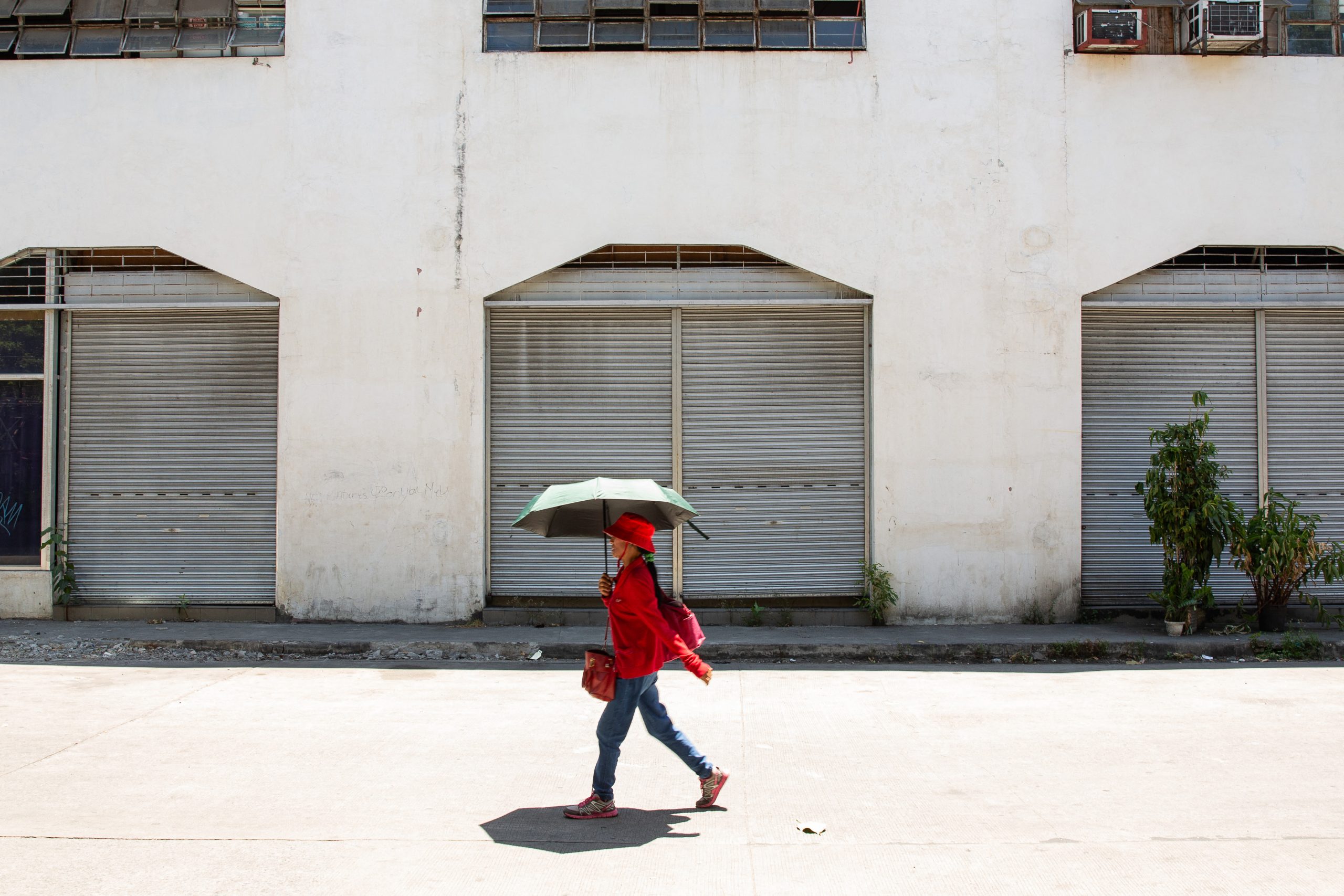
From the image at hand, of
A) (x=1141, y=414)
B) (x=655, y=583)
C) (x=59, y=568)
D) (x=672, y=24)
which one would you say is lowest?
(x=59, y=568)

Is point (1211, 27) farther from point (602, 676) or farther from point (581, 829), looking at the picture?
point (581, 829)

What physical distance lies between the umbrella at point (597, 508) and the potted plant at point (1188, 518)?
21.7 ft

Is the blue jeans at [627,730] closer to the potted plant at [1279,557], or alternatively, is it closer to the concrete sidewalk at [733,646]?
the concrete sidewalk at [733,646]

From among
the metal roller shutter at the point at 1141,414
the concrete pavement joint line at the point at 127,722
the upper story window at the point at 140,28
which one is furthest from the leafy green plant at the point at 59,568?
the metal roller shutter at the point at 1141,414

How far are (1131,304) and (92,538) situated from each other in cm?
1113

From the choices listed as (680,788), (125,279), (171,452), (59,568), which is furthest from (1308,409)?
(59,568)

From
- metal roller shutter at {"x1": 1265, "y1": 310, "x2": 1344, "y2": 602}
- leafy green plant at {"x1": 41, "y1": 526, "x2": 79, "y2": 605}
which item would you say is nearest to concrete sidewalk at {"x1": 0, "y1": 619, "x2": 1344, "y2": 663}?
leafy green plant at {"x1": 41, "y1": 526, "x2": 79, "y2": 605}

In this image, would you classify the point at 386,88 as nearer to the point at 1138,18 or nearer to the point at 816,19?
the point at 816,19

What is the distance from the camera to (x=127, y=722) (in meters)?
7.34

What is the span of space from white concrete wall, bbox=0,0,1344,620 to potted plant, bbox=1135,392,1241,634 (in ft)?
2.91

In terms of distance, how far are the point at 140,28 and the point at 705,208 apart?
6.33 meters

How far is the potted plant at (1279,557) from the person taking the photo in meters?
10.3

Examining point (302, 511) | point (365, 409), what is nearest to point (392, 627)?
point (302, 511)

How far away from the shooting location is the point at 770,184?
1114 centimetres
